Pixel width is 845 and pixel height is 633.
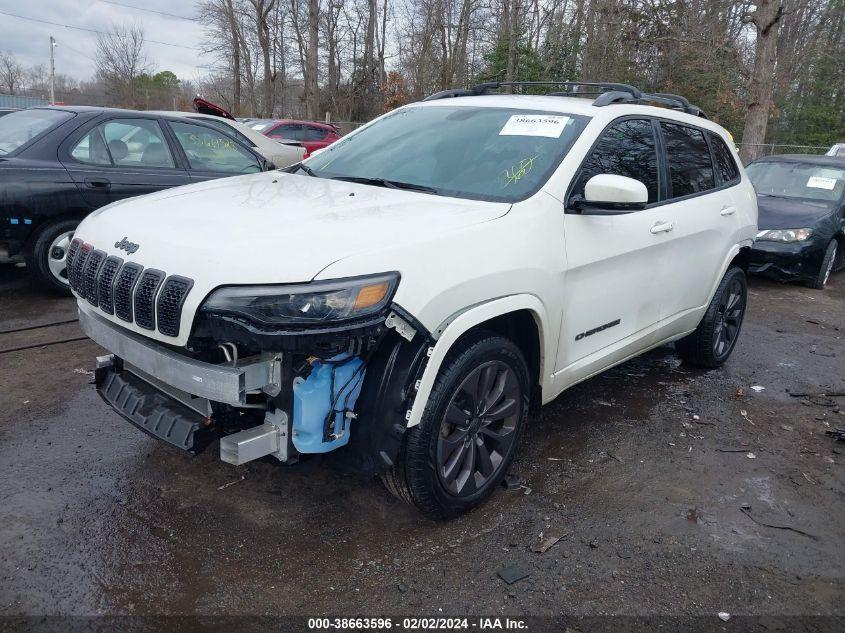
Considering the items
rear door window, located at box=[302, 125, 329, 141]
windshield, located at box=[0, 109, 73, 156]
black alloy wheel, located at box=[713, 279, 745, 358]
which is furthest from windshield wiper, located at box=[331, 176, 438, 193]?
rear door window, located at box=[302, 125, 329, 141]

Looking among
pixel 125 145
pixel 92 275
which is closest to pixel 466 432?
pixel 92 275

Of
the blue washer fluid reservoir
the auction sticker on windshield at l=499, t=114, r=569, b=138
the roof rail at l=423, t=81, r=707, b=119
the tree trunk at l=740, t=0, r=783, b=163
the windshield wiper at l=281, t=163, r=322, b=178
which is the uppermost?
the tree trunk at l=740, t=0, r=783, b=163

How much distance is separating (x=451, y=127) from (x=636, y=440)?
213 centimetres

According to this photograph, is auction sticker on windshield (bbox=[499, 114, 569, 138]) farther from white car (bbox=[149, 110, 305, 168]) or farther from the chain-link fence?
the chain-link fence

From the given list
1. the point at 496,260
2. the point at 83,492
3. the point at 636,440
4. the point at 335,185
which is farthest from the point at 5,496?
the point at 636,440

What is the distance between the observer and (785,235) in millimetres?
8227

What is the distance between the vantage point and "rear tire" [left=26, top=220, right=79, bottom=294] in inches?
221

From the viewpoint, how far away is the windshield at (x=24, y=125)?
5.75m

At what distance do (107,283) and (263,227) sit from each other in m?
0.69

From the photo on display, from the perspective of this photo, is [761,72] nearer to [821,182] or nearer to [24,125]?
[821,182]

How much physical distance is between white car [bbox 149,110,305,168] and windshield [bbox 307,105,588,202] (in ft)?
11.5

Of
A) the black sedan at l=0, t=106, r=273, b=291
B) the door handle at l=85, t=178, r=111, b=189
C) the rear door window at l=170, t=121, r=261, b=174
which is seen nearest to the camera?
the black sedan at l=0, t=106, r=273, b=291

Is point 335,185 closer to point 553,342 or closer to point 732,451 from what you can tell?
point 553,342

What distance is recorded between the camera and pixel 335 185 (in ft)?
11.3
